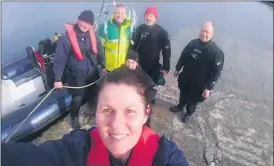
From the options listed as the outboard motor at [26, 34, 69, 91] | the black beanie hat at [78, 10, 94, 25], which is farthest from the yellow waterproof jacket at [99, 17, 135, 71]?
the outboard motor at [26, 34, 69, 91]

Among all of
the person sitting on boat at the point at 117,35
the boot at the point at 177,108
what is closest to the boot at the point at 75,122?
the person sitting on boat at the point at 117,35

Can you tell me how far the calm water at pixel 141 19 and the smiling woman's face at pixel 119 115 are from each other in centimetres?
510

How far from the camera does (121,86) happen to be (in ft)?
3.91

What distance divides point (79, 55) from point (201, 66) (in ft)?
5.19

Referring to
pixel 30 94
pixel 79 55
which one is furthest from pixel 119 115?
pixel 30 94

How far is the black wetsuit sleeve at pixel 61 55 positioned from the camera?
2.94 meters

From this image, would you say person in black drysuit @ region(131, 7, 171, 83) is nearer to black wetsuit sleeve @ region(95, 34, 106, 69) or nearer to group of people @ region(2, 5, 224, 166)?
group of people @ region(2, 5, 224, 166)

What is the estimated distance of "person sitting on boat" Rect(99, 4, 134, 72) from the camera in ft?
11.1

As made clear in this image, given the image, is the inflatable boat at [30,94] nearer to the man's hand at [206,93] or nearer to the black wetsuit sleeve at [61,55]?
the black wetsuit sleeve at [61,55]

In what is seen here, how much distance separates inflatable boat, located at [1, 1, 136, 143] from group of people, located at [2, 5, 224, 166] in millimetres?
385

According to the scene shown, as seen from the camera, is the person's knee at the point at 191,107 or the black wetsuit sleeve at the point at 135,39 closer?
the black wetsuit sleeve at the point at 135,39

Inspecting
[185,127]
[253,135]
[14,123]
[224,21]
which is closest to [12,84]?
[14,123]

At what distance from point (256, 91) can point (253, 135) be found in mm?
1334

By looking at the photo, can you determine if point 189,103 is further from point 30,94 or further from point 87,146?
point 87,146
